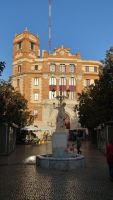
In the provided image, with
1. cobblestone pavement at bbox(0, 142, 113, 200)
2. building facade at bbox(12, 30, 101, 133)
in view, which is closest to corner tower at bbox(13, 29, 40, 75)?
building facade at bbox(12, 30, 101, 133)

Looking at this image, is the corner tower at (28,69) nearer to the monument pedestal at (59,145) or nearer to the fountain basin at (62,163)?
the monument pedestal at (59,145)

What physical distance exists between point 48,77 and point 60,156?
61.0 meters

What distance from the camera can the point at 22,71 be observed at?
79188mm

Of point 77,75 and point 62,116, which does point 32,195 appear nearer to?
point 62,116

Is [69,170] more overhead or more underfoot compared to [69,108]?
more underfoot

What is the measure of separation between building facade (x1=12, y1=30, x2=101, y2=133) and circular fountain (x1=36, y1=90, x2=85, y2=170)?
56.0 meters

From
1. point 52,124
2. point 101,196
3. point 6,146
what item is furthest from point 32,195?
point 52,124

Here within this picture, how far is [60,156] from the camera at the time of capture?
1866 cm

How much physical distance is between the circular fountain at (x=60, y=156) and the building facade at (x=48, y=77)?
5604 cm

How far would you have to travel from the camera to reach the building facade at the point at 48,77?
7675cm

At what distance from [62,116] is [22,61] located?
6124cm

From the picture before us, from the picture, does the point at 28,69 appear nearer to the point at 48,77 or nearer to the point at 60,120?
the point at 48,77

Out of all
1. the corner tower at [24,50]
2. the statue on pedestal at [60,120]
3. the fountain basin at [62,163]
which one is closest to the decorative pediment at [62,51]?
the corner tower at [24,50]

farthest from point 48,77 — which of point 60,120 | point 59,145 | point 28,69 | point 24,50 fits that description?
point 59,145
